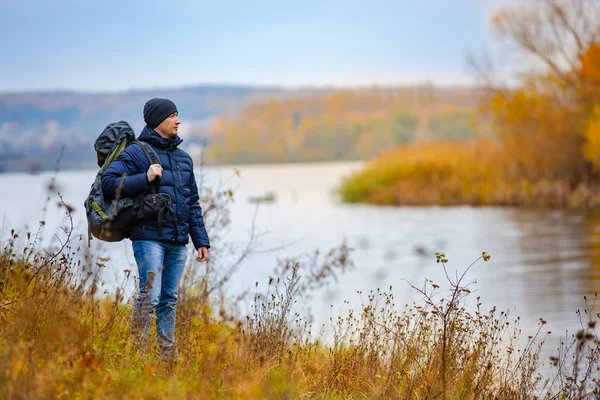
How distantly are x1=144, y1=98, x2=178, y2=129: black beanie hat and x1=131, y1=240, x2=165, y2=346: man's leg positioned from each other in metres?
0.81

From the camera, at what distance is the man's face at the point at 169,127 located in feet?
18.3

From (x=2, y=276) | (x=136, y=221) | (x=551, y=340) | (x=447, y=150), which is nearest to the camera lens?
(x=136, y=221)

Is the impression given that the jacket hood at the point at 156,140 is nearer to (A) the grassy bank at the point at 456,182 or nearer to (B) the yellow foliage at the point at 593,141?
(B) the yellow foliage at the point at 593,141

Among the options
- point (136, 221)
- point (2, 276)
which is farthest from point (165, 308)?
point (2, 276)

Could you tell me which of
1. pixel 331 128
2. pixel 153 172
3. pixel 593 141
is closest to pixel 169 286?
pixel 153 172

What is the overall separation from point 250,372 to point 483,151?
3068 centimetres

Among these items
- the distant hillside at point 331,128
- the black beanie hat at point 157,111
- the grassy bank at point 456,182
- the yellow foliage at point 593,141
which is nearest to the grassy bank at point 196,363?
→ the black beanie hat at point 157,111

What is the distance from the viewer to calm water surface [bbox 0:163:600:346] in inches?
423

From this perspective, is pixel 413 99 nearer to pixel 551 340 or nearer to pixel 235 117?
pixel 235 117

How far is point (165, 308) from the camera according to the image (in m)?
5.69

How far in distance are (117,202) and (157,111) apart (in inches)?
26.7

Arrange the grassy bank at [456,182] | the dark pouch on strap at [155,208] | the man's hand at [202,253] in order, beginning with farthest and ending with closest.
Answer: the grassy bank at [456,182], the man's hand at [202,253], the dark pouch on strap at [155,208]

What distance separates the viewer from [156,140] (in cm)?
555

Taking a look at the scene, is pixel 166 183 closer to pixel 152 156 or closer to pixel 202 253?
pixel 152 156
